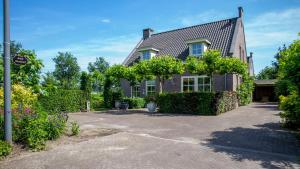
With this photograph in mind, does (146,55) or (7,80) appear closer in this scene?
(7,80)

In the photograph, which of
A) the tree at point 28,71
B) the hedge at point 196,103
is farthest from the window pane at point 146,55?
the tree at point 28,71

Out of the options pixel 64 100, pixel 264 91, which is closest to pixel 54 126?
pixel 64 100

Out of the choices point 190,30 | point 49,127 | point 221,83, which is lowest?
point 49,127

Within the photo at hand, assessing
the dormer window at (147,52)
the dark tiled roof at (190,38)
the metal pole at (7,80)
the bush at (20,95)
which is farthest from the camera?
the dormer window at (147,52)

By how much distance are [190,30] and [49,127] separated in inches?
865

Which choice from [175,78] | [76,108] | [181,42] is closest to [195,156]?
[76,108]

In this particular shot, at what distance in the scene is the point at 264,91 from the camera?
1313 inches

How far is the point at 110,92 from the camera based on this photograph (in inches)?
893

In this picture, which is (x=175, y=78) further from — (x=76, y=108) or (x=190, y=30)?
(x=76, y=108)

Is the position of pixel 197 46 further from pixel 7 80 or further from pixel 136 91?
pixel 7 80

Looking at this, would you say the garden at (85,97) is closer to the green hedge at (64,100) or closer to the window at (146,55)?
the green hedge at (64,100)

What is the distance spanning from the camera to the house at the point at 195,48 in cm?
1995

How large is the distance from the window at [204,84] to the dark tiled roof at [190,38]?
2773mm

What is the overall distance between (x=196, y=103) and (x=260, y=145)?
831cm
